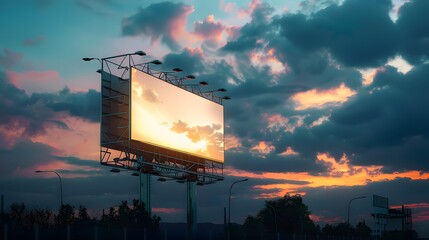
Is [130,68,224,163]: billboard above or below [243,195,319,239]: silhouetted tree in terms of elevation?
above

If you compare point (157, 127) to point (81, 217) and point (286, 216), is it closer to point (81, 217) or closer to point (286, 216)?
point (81, 217)

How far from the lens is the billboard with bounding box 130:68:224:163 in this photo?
2415 inches

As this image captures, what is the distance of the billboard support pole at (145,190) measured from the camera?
67.1 metres

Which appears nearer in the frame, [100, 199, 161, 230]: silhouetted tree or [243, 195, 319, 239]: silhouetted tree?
[100, 199, 161, 230]: silhouetted tree

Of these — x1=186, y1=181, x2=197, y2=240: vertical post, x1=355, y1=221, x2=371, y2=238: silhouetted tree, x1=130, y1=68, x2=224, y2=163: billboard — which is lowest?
x1=355, y1=221, x2=371, y2=238: silhouetted tree

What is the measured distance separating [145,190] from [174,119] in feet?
25.5

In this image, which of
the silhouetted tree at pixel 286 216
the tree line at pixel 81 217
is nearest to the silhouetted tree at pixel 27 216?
the tree line at pixel 81 217

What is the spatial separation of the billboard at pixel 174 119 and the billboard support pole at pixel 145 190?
13.0 feet

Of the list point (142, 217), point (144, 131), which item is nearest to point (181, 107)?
point (144, 131)

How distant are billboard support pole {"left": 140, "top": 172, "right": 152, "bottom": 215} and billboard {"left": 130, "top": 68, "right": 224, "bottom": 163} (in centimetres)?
395

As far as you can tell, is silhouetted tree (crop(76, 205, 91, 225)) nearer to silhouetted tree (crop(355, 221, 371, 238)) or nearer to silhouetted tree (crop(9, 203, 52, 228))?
silhouetted tree (crop(9, 203, 52, 228))

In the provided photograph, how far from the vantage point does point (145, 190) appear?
222 ft

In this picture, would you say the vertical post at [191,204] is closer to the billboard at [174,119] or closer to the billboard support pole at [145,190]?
the billboard at [174,119]

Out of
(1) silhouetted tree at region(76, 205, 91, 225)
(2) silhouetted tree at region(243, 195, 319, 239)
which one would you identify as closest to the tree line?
(1) silhouetted tree at region(76, 205, 91, 225)
